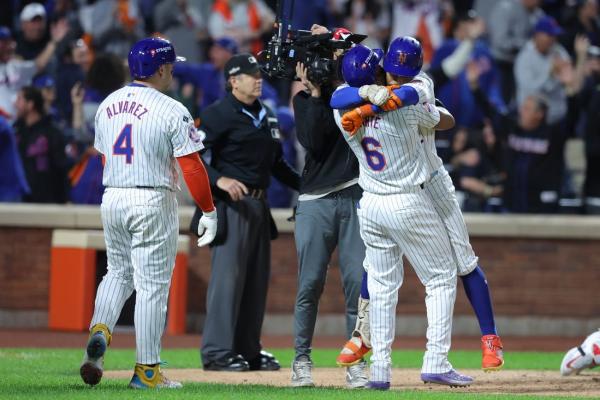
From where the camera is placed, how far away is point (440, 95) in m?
16.0

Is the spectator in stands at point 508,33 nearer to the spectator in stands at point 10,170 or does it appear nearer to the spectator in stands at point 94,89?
the spectator in stands at point 94,89

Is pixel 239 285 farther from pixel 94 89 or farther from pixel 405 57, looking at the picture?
pixel 94 89

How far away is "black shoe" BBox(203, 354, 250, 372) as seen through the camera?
977 centimetres

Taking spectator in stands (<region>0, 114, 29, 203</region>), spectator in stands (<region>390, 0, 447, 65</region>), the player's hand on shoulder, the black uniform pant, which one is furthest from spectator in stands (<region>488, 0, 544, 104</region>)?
the player's hand on shoulder

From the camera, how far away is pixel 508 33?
1738 centimetres

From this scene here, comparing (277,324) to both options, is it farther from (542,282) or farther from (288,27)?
(288,27)

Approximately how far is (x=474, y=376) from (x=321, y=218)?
5.91ft

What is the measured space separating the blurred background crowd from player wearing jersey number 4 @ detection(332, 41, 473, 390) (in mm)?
6006

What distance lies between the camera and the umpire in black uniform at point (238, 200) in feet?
32.4

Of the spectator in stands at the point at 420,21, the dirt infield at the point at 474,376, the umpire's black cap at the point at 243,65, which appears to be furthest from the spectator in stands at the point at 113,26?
the dirt infield at the point at 474,376

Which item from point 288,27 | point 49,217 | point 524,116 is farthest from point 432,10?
point 288,27

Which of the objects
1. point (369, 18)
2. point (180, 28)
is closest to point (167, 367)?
point (180, 28)

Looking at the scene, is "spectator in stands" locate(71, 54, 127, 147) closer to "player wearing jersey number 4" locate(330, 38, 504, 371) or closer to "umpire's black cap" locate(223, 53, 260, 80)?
"umpire's black cap" locate(223, 53, 260, 80)

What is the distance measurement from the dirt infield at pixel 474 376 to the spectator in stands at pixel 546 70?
22.3 feet
